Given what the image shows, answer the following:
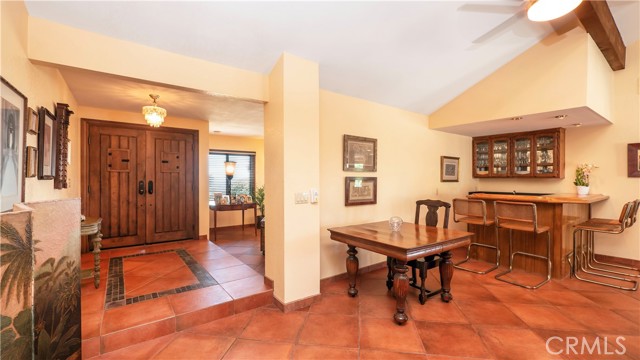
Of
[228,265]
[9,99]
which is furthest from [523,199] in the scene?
[9,99]

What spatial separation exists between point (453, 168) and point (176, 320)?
15.3 feet

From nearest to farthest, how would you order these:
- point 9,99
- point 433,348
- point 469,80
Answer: point 9,99, point 433,348, point 469,80

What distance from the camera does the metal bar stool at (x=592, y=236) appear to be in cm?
322

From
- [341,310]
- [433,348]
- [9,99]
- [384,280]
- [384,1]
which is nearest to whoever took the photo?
[9,99]

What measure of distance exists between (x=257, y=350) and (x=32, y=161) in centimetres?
206

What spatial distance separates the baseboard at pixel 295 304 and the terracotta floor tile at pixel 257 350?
1.57 feet

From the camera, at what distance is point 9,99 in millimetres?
1475

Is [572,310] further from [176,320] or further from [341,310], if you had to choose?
[176,320]

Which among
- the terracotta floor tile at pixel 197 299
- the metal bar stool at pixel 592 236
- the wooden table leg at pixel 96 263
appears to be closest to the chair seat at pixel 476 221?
the metal bar stool at pixel 592 236

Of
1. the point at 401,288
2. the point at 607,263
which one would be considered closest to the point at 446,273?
the point at 401,288

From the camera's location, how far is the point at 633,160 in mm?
3848

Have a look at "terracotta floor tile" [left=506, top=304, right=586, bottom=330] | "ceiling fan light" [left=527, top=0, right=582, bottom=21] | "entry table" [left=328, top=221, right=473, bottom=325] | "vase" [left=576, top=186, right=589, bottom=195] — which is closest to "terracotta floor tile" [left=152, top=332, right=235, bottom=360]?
"entry table" [left=328, top=221, right=473, bottom=325]

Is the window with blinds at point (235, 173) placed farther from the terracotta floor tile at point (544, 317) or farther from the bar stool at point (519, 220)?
the terracotta floor tile at point (544, 317)

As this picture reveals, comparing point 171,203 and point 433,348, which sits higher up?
point 171,203
